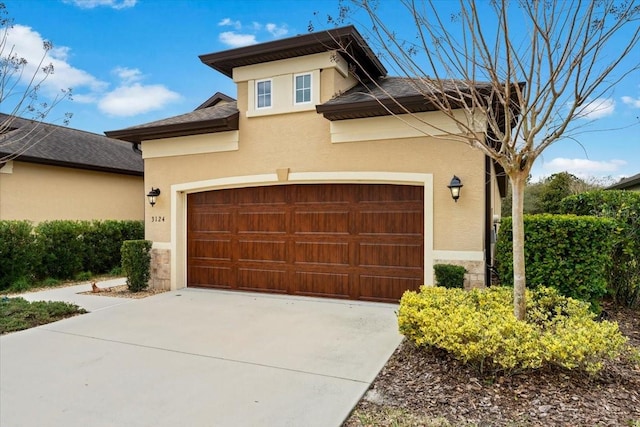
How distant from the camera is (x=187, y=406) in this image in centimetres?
362

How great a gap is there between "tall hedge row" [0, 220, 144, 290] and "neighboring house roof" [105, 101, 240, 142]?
11.1 ft

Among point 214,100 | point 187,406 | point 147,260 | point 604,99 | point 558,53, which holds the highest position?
point 214,100

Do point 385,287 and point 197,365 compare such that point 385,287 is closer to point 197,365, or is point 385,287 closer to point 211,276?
point 197,365

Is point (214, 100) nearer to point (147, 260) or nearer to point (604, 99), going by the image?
point (147, 260)

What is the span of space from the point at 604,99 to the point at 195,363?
6.02 meters

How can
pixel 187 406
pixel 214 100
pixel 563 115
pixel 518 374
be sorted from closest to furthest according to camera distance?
1. pixel 187 406
2. pixel 518 374
3. pixel 563 115
4. pixel 214 100

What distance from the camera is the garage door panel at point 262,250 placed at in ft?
28.3

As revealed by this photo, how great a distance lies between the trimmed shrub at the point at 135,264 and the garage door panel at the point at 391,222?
5.49 metres

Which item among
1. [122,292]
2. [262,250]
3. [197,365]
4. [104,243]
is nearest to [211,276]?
[262,250]

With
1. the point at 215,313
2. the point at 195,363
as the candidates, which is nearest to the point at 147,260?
the point at 215,313

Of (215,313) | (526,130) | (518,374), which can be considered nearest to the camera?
(518,374)

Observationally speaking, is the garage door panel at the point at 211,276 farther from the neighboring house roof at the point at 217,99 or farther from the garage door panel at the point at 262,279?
the neighboring house roof at the point at 217,99

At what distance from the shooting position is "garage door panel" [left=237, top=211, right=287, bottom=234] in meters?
8.66

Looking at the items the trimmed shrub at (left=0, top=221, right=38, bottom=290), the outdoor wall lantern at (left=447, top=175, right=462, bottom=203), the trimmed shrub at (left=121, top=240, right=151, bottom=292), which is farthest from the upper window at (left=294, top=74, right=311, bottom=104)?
the trimmed shrub at (left=0, top=221, right=38, bottom=290)
